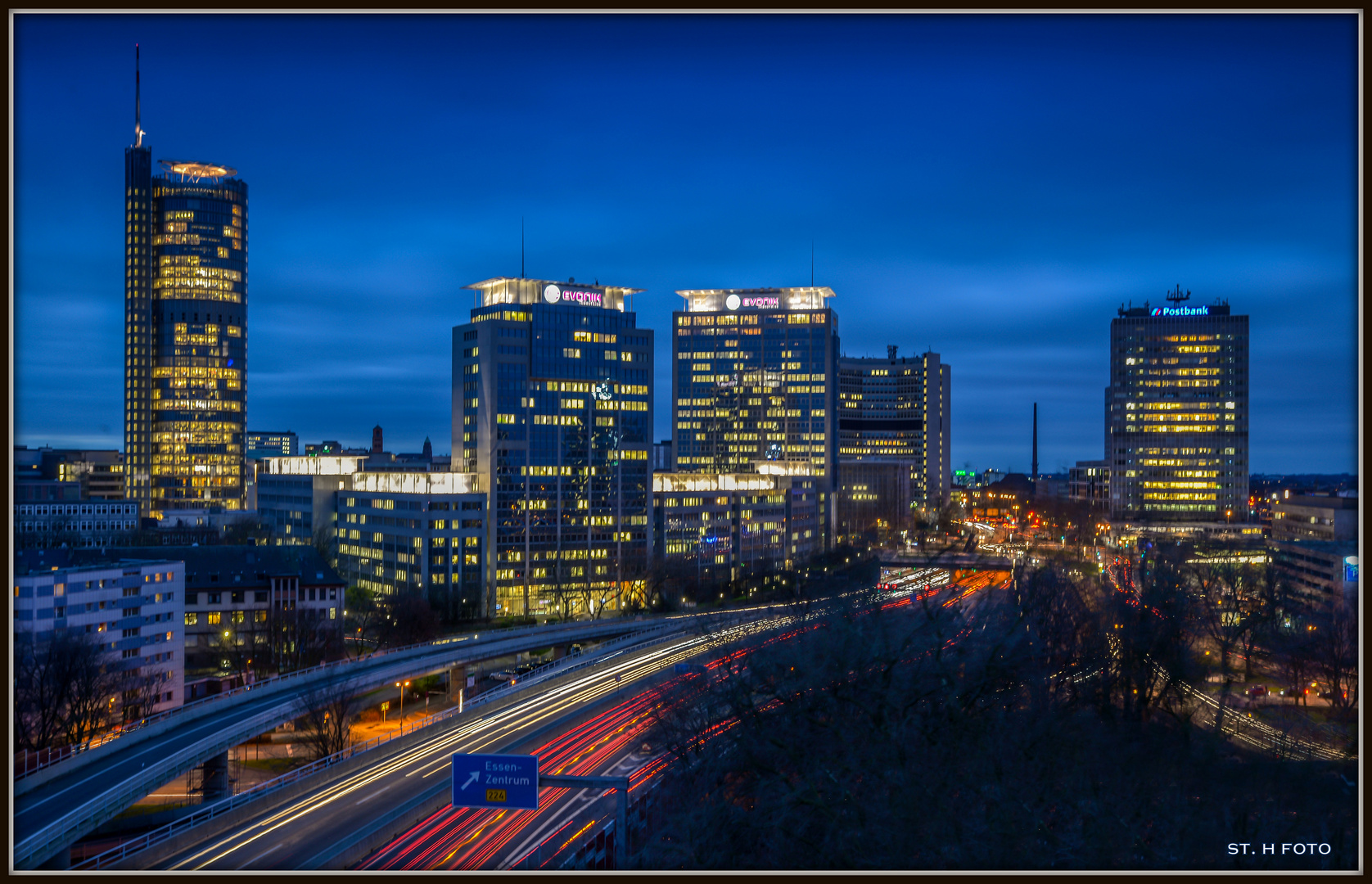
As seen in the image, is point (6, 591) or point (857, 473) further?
point (857, 473)

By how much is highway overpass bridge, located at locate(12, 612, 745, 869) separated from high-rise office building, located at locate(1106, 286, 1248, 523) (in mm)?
135045

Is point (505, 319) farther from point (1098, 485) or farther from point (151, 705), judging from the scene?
point (1098, 485)

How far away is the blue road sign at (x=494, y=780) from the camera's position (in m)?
19.0

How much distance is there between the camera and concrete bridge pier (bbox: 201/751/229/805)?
36.8m

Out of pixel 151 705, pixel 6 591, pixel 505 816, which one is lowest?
pixel 151 705

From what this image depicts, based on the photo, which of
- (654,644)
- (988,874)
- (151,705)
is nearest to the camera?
(988,874)

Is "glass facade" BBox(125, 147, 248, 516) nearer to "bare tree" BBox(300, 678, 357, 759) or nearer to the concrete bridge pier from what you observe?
"bare tree" BBox(300, 678, 357, 759)

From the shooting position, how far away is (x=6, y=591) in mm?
12234

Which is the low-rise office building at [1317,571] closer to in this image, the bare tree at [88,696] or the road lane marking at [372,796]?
the road lane marking at [372,796]

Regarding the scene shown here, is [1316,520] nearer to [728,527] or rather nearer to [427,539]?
[728,527]

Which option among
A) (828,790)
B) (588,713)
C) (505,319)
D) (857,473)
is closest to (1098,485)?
(857,473)

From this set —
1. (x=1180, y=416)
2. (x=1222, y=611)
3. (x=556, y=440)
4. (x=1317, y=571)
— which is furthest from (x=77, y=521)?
(x=1180, y=416)

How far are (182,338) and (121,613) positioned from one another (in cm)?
11884

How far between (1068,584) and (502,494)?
173 feet
